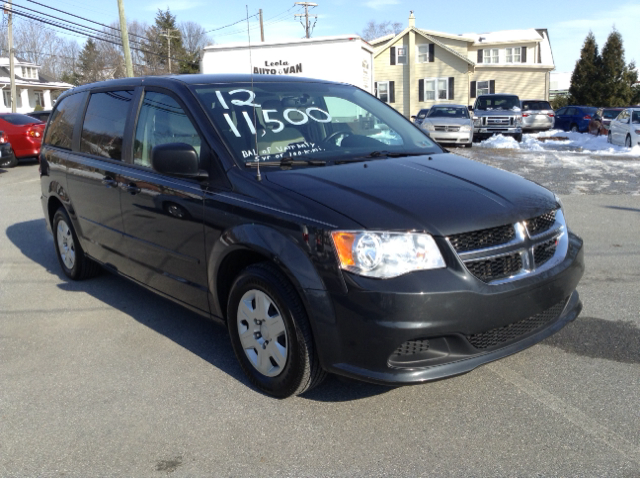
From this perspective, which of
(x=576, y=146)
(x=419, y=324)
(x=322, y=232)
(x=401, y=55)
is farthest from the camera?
(x=401, y=55)

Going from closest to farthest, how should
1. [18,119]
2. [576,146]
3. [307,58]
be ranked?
[307,58]
[18,119]
[576,146]

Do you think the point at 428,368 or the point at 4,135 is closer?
the point at 428,368

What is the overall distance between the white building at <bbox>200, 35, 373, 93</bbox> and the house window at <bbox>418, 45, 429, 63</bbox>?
2966 centimetres

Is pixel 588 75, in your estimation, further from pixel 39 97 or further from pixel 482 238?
pixel 39 97

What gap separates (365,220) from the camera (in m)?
3.12

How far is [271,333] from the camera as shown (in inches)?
138

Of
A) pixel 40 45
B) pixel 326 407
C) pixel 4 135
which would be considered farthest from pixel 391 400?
pixel 40 45

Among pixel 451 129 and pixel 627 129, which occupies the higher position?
pixel 451 129

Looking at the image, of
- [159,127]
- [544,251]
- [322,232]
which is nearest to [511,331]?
[544,251]

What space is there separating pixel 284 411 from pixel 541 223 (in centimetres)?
175

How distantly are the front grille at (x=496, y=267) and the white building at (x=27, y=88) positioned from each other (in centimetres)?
5963

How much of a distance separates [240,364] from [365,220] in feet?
4.32

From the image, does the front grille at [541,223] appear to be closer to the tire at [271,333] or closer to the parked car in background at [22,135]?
the tire at [271,333]

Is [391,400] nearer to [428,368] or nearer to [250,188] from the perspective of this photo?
[428,368]
